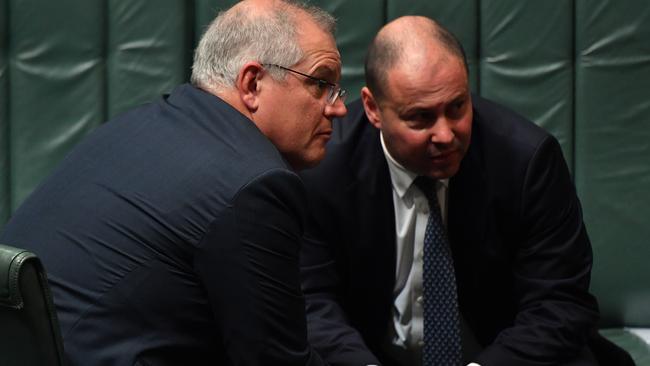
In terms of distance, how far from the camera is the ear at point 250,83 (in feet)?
5.82

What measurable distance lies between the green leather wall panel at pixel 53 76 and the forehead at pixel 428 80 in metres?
1.02

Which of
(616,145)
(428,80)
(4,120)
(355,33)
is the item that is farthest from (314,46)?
(4,120)

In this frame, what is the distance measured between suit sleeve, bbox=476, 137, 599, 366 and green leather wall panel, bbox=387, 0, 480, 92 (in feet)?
2.11

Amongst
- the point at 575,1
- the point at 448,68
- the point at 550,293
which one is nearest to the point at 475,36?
the point at 575,1

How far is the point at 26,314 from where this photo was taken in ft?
4.50

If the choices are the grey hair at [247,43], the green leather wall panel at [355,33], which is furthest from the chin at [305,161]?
the green leather wall panel at [355,33]

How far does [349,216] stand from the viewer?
2334mm

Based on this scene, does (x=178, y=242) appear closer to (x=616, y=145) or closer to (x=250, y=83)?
(x=250, y=83)

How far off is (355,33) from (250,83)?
1125 mm

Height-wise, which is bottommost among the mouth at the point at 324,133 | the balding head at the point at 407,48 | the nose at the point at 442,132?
the nose at the point at 442,132

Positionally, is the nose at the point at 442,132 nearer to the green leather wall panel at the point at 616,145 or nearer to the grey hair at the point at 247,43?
the grey hair at the point at 247,43

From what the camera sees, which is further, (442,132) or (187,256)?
(442,132)

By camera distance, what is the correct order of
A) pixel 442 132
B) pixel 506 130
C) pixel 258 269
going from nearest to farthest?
pixel 258 269
pixel 442 132
pixel 506 130

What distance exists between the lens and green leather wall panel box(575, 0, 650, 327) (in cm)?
282
